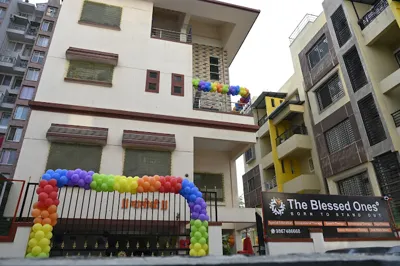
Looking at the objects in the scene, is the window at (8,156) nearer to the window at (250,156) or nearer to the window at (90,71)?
the window at (90,71)

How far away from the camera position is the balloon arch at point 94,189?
7230 mm

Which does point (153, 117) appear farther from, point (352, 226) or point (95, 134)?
point (352, 226)

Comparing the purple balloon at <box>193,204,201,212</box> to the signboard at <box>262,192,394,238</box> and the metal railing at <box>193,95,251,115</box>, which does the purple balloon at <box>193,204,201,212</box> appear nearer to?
the signboard at <box>262,192,394,238</box>

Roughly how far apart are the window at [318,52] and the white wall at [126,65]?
10.9 m

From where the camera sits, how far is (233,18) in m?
15.9

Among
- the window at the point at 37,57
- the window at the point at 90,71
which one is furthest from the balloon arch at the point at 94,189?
the window at the point at 37,57

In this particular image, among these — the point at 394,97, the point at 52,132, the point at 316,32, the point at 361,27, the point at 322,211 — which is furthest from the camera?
the point at 316,32

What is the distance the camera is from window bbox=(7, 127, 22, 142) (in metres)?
33.3

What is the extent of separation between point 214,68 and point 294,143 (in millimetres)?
9376

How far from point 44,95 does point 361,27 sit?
59.8ft

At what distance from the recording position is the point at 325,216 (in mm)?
9391

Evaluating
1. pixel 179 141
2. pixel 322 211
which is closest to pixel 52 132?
pixel 179 141

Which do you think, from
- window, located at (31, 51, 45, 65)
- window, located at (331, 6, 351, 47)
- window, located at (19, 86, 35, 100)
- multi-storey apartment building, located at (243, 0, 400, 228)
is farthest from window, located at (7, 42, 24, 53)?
window, located at (331, 6, 351, 47)

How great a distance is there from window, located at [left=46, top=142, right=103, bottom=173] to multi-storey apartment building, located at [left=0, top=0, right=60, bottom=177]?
86.8 feet
